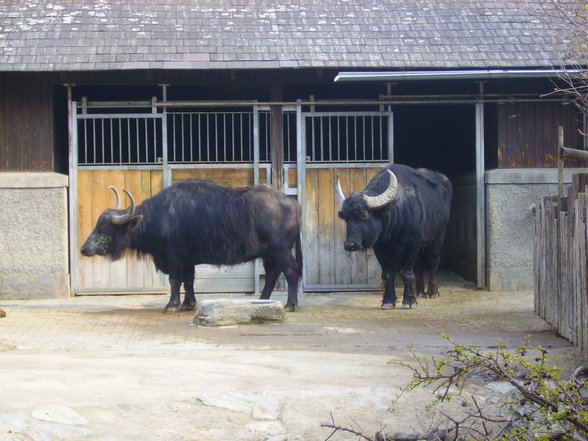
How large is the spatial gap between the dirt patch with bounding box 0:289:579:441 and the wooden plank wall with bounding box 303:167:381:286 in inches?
65.2

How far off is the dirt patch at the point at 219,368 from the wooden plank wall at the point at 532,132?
288cm

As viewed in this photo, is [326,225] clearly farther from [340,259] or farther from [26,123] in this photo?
[26,123]

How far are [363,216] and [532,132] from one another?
155 inches

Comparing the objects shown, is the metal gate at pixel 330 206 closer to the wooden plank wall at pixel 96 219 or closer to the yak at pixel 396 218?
the yak at pixel 396 218

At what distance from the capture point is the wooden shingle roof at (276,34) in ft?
46.3

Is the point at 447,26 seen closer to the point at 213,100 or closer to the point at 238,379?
the point at 213,100

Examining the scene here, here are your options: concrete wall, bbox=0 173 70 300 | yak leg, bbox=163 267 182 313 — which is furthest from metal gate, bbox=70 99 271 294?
yak leg, bbox=163 267 182 313

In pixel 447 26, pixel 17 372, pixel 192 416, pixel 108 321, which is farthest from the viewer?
pixel 447 26

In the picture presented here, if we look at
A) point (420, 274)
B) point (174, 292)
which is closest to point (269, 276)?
point (174, 292)

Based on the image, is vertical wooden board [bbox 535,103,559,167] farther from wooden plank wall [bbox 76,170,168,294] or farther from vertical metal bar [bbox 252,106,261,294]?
wooden plank wall [bbox 76,170,168,294]

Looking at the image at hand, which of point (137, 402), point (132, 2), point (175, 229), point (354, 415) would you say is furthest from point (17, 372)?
point (132, 2)

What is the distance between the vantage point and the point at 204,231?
12891 mm

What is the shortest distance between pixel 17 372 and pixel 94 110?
803 cm

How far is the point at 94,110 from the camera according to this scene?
1521 centimetres
